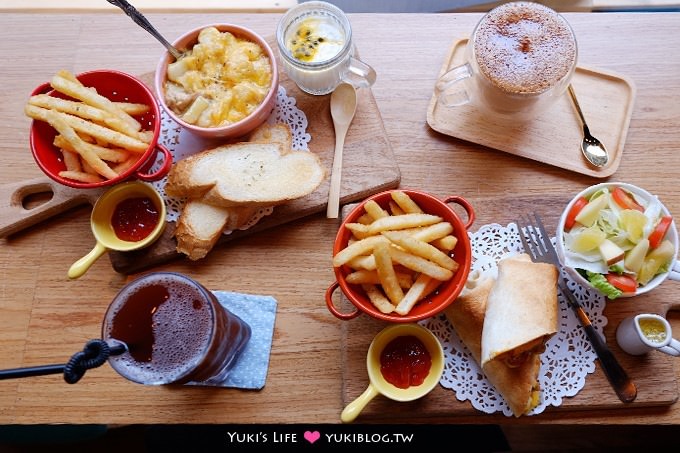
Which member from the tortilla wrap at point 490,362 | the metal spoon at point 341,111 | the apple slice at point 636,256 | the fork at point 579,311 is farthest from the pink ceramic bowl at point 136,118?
the apple slice at point 636,256

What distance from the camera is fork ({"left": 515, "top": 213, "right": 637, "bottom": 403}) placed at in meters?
1.68

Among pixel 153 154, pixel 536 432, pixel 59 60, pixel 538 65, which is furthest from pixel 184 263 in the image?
pixel 536 432

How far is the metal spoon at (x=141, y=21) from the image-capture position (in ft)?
5.66

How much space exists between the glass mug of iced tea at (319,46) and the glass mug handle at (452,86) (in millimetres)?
215

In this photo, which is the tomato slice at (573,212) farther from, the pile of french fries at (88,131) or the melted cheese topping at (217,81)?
the pile of french fries at (88,131)

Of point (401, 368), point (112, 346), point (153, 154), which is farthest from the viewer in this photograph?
point (153, 154)

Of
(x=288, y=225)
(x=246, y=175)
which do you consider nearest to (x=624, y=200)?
(x=288, y=225)

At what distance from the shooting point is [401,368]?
5.59ft

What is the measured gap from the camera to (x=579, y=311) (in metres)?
1.74

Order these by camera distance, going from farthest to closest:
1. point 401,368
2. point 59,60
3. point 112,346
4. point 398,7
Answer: point 398,7 < point 59,60 < point 401,368 < point 112,346

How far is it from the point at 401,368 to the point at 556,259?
21.9 inches

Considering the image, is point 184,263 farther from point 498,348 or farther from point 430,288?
point 498,348

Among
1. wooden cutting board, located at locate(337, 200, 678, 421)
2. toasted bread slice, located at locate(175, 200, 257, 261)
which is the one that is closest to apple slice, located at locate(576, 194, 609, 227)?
wooden cutting board, located at locate(337, 200, 678, 421)

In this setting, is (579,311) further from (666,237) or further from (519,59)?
(519,59)
